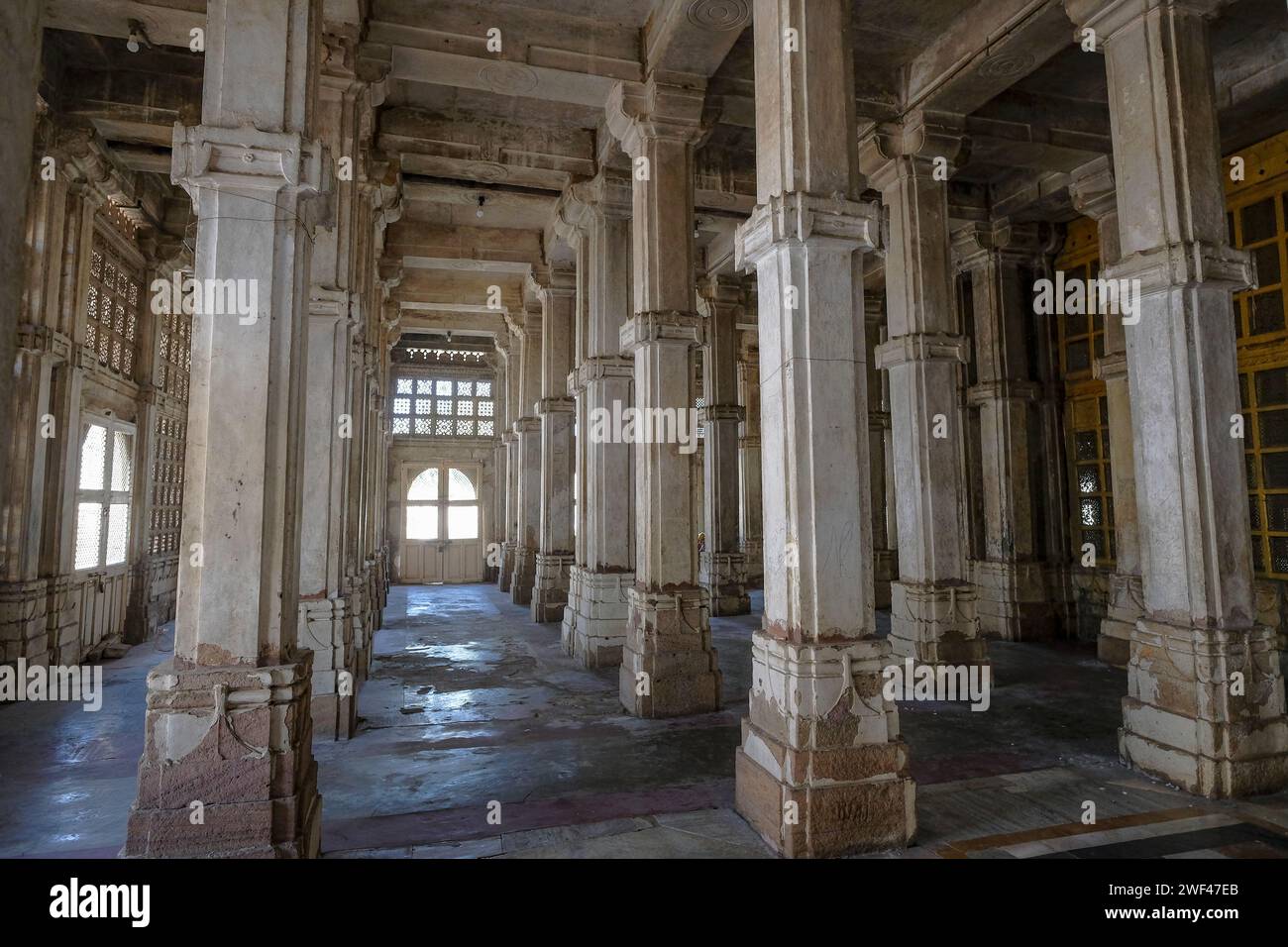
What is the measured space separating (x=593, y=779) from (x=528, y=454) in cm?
1184

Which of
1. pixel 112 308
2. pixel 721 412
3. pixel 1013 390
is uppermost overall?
pixel 112 308

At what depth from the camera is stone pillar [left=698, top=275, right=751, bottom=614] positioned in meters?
15.2

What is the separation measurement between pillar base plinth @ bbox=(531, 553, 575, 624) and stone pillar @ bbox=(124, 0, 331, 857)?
9338 mm

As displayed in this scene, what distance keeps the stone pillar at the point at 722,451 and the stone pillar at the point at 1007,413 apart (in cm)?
467

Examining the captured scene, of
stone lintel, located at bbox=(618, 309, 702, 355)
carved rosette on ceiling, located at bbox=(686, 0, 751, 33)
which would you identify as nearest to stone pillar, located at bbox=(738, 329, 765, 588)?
stone lintel, located at bbox=(618, 309, 702, 355)

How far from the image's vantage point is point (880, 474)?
16.3m

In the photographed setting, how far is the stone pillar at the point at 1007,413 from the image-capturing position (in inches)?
480

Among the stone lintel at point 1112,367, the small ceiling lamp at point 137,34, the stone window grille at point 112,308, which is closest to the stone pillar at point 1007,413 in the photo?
the stone lintel at point 1112,367

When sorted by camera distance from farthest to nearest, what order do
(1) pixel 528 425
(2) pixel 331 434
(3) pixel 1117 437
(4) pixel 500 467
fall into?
(4) pixel 500 467 < (1) pixel 528 425 < (3) pixel 1117 437 < (2) pixel 331 434

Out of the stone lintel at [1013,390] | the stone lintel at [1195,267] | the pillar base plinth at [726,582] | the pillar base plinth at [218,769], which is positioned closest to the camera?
the pillar base plinth at [218,769]

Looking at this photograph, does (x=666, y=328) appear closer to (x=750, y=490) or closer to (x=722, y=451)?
(x=722, y=451)

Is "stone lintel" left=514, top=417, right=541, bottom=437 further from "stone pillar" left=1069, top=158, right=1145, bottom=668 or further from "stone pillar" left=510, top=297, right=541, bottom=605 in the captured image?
"stone pillar" left=1069, top=158, right=1145, bottom=668

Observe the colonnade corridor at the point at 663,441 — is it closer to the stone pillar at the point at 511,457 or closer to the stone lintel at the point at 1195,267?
the stone lintel at the point at 1195,267

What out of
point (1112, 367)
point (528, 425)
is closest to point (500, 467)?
point (528, 425)
